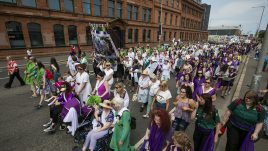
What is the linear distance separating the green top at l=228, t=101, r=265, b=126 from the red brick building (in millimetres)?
11627

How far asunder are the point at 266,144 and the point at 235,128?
2219mm

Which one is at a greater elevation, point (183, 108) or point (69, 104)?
point (183, 108)

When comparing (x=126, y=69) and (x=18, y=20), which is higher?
(x=18, y=20)

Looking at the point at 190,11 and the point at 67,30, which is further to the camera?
the point at 190,11

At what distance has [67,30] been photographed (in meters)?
20.2

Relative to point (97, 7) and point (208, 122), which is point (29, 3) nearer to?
point (97, 7)

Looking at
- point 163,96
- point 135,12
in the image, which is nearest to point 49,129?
point 163,96

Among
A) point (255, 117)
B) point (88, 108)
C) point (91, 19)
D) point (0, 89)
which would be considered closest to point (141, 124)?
point (88, 108)

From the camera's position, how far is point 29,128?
16.5 feet

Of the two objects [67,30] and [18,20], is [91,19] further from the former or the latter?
[18,20]

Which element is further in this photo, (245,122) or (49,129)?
(49,129)

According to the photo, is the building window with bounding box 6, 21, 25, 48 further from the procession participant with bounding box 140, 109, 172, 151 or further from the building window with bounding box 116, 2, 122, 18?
the procession participant with bounding box 140, 109, 172, 151

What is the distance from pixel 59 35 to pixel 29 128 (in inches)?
683

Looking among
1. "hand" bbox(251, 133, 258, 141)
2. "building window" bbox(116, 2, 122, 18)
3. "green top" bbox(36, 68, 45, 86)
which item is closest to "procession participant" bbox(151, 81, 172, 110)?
"hand" bbox(251, 133, 258, 141)
